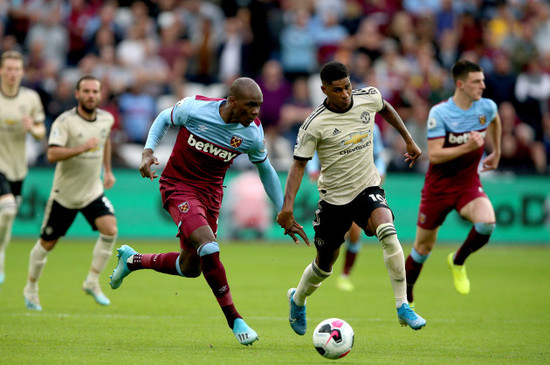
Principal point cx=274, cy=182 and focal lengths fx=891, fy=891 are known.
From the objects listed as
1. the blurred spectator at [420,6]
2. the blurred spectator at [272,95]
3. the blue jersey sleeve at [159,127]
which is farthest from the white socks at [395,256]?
the blurred spectator at [420,6]

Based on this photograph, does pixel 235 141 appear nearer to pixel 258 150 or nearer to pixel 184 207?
pixel 258 150

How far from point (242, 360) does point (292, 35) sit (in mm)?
16042

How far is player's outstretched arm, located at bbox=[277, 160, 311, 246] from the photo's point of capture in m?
8.48

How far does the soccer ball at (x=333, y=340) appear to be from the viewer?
765cm

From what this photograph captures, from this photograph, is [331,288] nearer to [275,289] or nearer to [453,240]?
[275,289]

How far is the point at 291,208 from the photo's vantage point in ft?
27.9

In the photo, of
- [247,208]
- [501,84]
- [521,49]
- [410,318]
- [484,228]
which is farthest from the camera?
[521,49]

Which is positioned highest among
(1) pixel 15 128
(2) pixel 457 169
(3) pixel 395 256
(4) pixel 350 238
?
(3) pixel 395 256

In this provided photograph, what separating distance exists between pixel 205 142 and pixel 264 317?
9.00ft

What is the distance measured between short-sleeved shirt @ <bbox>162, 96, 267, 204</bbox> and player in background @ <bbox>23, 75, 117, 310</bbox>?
2623 millimetres

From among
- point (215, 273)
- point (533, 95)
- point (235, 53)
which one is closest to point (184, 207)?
point (215, 273)

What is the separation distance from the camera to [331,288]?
13914 mm

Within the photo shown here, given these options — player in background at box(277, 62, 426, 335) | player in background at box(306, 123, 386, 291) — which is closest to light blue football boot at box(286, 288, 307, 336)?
player in background at box(277, 62, 426, 335)

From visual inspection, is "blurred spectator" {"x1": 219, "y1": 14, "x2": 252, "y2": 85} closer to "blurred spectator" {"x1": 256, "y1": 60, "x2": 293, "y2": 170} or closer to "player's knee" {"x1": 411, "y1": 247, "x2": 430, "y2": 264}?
"blurred spectator" {"x1": 256, "y1": 60, "x2": 293, "y2": 170}
